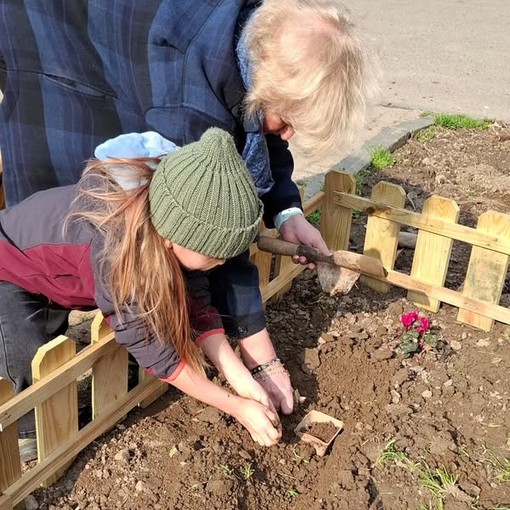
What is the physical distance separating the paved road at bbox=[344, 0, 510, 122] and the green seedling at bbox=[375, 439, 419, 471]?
3.05 metres

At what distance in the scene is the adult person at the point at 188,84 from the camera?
2154mm

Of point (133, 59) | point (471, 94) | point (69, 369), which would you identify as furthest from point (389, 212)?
point (471, 94)

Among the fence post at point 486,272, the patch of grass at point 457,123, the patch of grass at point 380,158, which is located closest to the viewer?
the fence post at point 486,272

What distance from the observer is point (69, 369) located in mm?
2225

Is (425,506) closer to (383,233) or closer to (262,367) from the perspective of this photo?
(262,367)

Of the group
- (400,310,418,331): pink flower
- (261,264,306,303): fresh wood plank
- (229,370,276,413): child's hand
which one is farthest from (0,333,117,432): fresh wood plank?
(400,310,418,331): pink flower

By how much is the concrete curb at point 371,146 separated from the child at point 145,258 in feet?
6.48

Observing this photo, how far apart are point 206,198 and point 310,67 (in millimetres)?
516

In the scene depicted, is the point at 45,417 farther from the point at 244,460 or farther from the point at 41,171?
the point at 41,171

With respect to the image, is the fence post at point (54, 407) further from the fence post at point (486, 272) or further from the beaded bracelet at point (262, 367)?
the fence post at point (486, 272)

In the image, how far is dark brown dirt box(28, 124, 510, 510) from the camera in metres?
2.36

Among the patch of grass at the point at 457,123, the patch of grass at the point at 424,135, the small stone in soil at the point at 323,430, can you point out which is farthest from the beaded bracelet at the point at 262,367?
the patch of grass at the point at 457,123

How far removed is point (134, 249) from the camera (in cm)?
201

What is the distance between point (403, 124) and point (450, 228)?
2.40 meters
